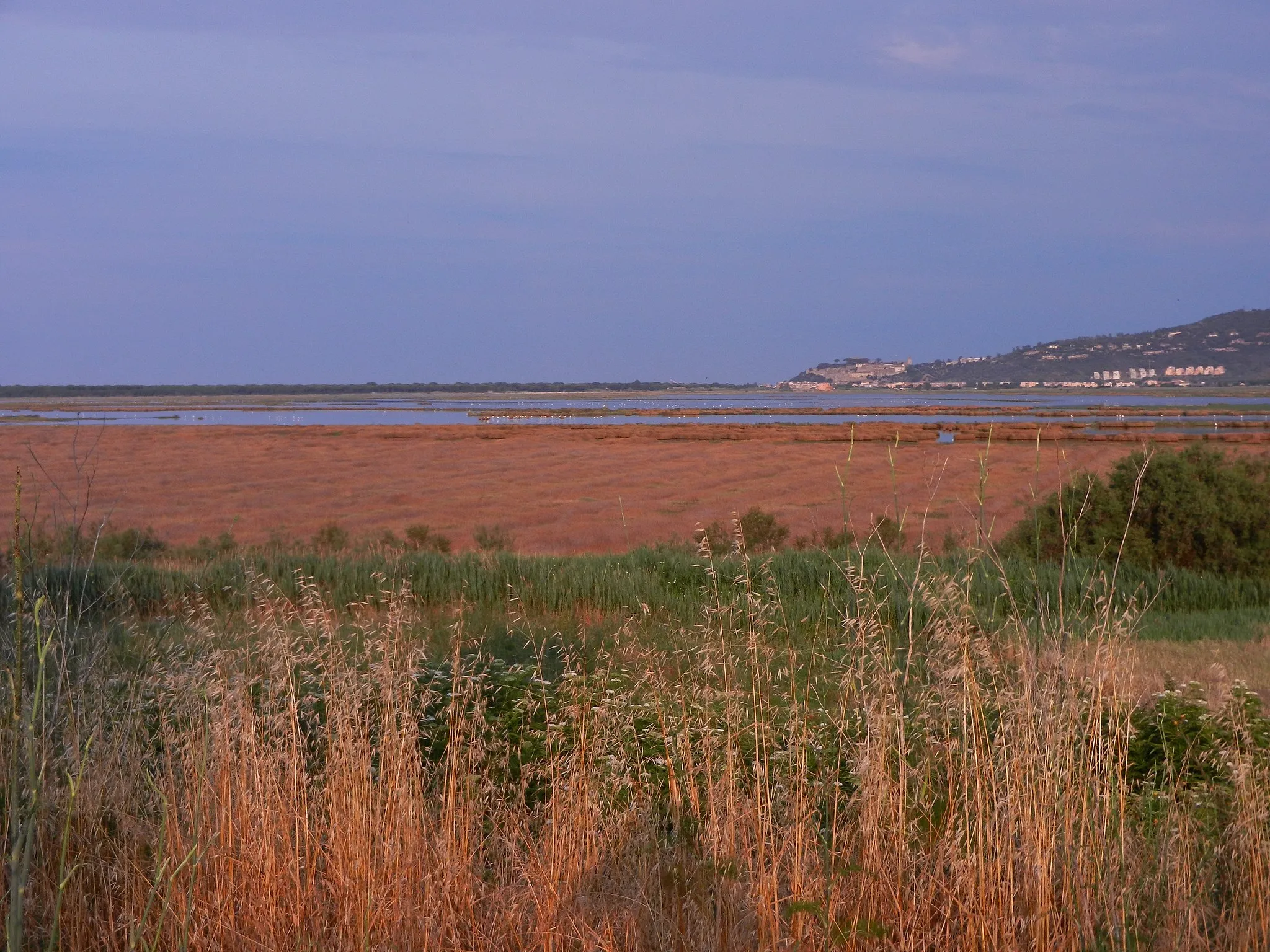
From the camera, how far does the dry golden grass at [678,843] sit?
3.43 metres

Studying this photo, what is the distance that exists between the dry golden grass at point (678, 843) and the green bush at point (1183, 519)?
33.1ft

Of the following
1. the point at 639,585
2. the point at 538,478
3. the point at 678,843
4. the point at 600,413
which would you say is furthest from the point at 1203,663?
the point at 600,413

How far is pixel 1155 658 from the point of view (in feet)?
30.8

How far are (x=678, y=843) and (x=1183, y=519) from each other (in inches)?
490

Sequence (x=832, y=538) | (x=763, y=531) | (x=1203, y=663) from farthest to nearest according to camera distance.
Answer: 1. (x=763, y=531)
2. (x=832, y=538)
3. (x=1203, y=663)

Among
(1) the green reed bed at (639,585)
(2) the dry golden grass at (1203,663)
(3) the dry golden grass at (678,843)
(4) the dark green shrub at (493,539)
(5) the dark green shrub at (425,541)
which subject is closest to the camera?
(3) the dry golden grass at (678,843)

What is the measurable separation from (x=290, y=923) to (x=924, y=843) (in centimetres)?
227

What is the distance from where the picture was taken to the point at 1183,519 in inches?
568

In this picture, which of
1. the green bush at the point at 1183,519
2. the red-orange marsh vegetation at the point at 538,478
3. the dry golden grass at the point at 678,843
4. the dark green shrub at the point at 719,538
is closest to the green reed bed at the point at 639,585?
the green bush at the point at 1183,519

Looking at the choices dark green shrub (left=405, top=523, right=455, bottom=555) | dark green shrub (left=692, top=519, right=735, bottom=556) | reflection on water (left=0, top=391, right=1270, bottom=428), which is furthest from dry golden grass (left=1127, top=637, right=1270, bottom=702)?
reflection on water (left=0, top=391, right=1270, bottom=428)

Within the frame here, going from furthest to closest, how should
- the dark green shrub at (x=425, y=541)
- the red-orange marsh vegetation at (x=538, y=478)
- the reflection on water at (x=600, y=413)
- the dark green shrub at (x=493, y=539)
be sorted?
the reflection on water at (x=600, y=413) → the red-orange marsh vegetation at (x=538, y=478) → the dark green shrub at (x=425, y=541) → the dark green shrub at (x=493, y=539)

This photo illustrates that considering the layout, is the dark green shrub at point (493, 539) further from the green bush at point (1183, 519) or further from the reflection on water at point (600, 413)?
the reflection on water at point (600, 413)

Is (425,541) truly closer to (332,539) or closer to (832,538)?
(332,539)

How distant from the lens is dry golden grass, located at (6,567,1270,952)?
343 cm
